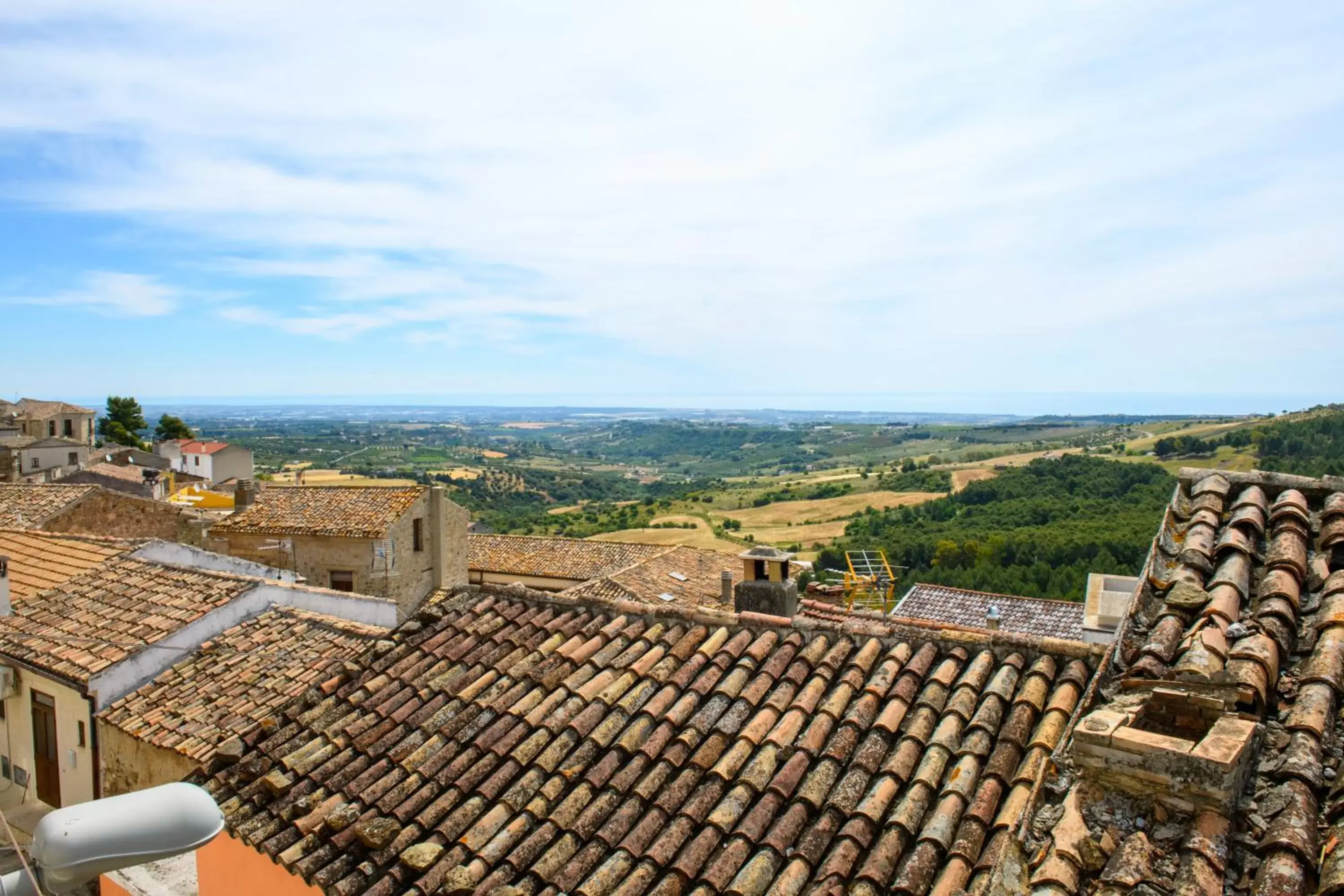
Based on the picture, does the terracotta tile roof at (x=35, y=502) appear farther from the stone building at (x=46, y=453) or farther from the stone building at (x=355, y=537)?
the stone building at (x=46, y=453)

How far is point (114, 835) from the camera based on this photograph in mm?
2875

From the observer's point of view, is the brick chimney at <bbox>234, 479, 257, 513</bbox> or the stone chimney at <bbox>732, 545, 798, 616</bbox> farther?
the brick chimney at <bbox>234, 479, 257, 513</bbox>

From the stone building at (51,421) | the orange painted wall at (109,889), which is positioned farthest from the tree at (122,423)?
the orange painted wall at (109,889)

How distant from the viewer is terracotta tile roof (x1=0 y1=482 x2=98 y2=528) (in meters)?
19.8

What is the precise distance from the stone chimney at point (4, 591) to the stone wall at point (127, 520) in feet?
24.8

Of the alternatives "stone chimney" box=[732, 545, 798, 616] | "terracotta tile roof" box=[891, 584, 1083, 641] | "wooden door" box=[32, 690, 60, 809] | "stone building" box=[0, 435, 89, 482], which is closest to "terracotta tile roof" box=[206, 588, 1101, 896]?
"stone chimney" box=[732, 545, 798, 616]

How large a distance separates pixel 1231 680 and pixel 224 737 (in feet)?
31.3

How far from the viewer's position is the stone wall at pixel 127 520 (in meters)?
20.8

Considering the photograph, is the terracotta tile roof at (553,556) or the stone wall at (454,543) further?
the terracotta tile roof at (553,556)

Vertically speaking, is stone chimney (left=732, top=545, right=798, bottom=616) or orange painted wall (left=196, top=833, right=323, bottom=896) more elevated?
stone chimney (left=732, top=545, right=798, bottom=616)

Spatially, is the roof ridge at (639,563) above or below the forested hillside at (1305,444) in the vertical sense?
below

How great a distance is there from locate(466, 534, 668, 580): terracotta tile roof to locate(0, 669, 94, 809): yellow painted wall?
1832 cm

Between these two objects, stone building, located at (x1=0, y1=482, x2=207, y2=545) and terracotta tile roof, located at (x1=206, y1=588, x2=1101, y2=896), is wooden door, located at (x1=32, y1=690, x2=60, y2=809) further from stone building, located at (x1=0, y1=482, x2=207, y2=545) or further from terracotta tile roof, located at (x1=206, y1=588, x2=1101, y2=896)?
stone building, located at (x1=0, y1=482, x2=207, y2=545)

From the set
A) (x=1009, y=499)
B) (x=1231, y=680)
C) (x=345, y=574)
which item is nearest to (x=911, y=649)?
(x=1231, y=680)
